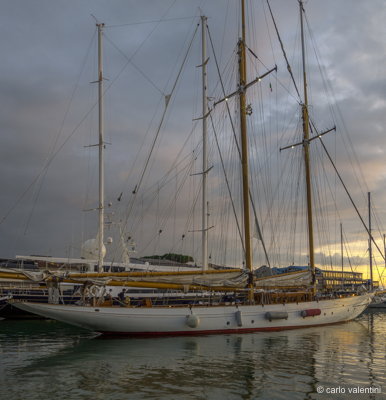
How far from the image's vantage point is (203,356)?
20.1 meters

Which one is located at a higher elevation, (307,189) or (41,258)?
(307,189)

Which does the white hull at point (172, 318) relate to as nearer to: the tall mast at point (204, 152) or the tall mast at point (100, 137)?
the tall mast at point (204, 152)

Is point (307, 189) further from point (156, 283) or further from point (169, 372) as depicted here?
point (169, 372)

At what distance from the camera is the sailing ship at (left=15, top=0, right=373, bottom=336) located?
24.5 m

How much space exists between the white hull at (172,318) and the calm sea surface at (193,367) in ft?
2.68

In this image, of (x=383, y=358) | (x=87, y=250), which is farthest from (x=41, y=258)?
(x=383, y=358)

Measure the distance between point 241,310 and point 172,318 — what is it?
5.12 meters

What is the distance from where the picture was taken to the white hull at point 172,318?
949 inches

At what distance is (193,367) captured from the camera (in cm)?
1764

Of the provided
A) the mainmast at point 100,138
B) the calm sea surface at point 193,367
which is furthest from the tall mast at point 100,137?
the calm sea surface at point 193,367

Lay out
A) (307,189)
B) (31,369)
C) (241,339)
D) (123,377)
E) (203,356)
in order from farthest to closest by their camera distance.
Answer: (307,189), (241,339), (203,356), (31,369), (123,377)

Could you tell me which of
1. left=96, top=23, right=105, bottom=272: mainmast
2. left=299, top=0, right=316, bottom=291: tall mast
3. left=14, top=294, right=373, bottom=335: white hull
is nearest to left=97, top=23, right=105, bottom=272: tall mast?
left=96, top=23, right=105, bottom=272: mainmast

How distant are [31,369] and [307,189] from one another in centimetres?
3020

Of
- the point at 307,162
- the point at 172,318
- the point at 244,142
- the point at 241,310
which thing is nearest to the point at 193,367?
the point at 172,318
